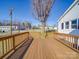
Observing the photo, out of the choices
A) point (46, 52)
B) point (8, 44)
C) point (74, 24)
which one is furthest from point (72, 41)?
point (74, 24)

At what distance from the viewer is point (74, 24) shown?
492 inches

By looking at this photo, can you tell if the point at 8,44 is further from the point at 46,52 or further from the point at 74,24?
the point at 74,24

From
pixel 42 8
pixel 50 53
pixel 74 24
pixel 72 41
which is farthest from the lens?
pixel 42 8

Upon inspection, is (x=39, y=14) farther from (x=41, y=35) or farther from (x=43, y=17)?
(x=41, y=35)

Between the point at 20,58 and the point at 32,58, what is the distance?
0.53 meters

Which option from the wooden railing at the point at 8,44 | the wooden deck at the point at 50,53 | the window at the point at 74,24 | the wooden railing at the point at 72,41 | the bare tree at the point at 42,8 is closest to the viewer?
the wooden railing at the point at 8,44

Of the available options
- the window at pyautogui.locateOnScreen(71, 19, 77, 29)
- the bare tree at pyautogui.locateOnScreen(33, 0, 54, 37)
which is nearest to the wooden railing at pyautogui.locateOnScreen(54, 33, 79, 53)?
the window at pyautogui.locateOnScreen(71, 19, 77, 29)

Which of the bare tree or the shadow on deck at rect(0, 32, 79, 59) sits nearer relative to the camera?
the shadow on deck at rect(0, 32, 79, 59)

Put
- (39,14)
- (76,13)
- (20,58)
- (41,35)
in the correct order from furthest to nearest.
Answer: (39,14)
(41,35)
(76,13)
(20,58)

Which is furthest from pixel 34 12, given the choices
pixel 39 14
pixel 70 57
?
pixel 70 57

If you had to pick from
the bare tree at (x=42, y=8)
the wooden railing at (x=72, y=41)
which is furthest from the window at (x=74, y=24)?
the bare tree at (x=42, y=8)

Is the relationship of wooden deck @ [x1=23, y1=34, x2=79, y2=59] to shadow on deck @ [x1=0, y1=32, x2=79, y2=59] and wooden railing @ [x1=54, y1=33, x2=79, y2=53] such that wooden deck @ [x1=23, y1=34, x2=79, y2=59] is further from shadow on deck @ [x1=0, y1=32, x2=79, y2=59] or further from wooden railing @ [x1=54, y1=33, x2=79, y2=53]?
wooden railing @ [x1=54, y1=33, x2=79, y2=53]

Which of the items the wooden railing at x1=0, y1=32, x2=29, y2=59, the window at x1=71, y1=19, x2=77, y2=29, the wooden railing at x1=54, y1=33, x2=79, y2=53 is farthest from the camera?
the window at x1=71, y1=19, x2=77, y2=29

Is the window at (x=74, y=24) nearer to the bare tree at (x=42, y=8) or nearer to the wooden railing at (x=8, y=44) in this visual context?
the wooden railing at (x=8, y=44)
